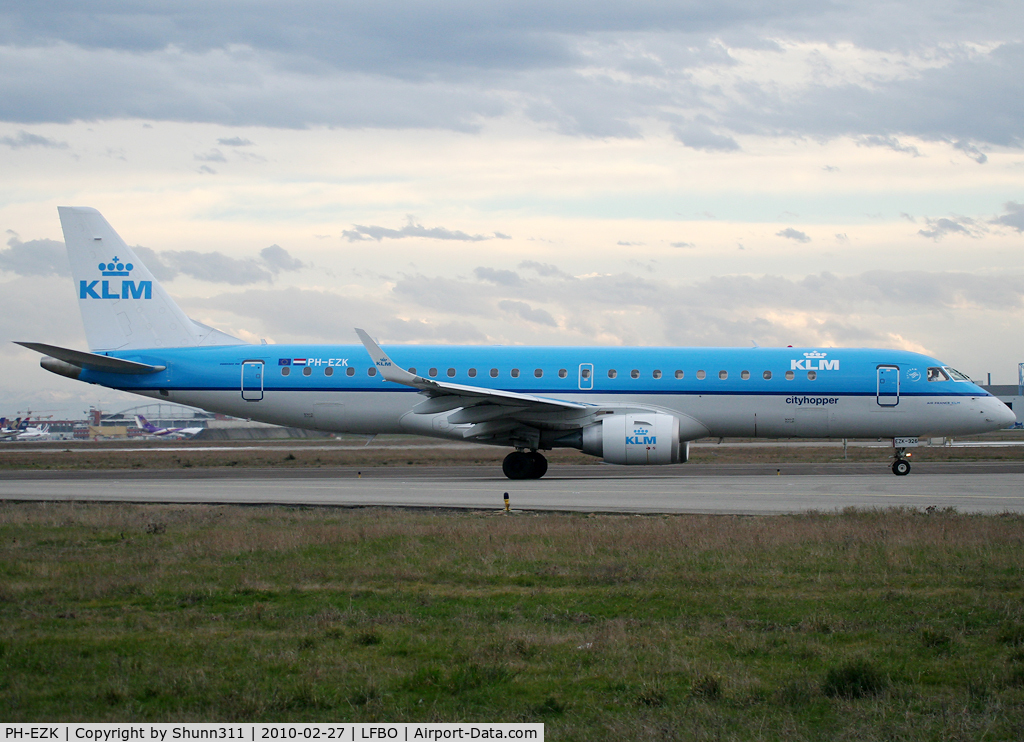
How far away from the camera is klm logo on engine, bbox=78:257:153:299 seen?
91.0 feet

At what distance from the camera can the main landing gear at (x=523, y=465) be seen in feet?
84.0

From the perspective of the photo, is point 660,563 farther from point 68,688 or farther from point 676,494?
point 676,494

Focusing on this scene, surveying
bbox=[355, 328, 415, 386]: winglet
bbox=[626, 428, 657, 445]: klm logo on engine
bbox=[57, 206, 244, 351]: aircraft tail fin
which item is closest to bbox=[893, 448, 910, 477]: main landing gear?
bbox=[626, 428, 657, 445]: klm logo on engine

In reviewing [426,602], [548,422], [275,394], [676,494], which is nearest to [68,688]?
[426,602]

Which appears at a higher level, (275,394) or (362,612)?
(275,394)

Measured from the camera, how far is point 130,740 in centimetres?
516

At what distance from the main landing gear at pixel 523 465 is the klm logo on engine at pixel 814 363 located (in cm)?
758

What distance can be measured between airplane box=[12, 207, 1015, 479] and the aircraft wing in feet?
0.35

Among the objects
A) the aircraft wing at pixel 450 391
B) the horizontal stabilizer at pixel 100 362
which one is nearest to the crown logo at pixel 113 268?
the horizontal stabilizer at pixel 100 362

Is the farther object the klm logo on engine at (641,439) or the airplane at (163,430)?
the airplane at (163,430)

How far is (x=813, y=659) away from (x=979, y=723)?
5.09 feet

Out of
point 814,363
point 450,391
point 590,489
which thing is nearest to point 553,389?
point 450,391
